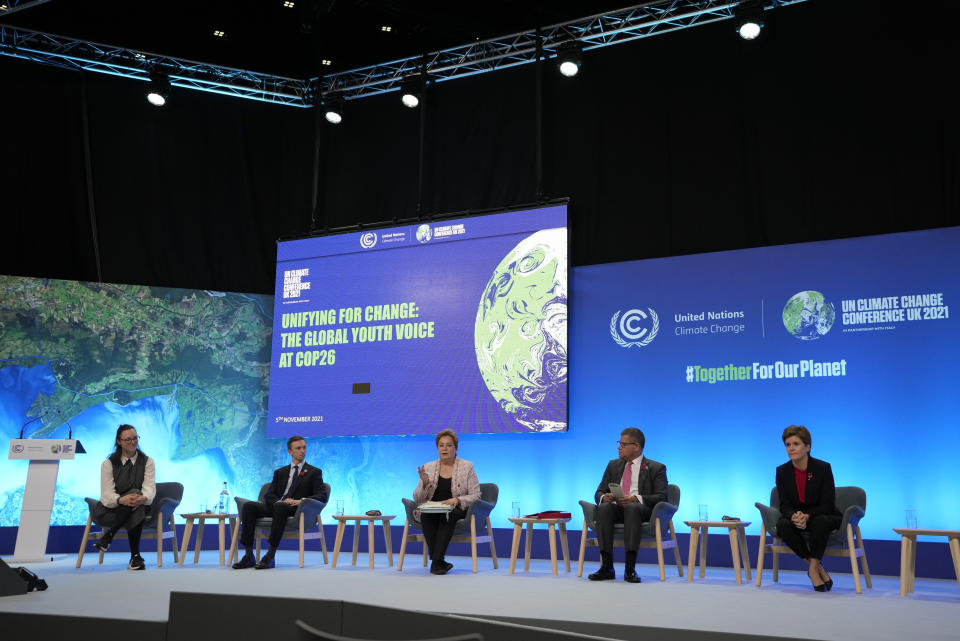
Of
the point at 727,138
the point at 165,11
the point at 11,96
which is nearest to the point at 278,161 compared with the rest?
the point at 165,11

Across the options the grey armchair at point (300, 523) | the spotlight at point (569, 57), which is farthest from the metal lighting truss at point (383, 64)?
the grey armchair at point (300, 523)

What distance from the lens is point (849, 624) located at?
138 inches

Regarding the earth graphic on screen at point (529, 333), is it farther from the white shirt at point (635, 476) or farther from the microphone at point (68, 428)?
the microphone at point (68, 428)

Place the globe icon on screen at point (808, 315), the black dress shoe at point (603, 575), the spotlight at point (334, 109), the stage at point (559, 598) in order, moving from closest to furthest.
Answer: the stage at point (559, 598), the black dress shoe at point (603, 575), the globe icon on screen at point (808, 315), the spotlight at point (334, 109)

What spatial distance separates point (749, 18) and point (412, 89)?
3.10 meters

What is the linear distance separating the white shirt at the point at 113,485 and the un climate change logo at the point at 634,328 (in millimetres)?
3765

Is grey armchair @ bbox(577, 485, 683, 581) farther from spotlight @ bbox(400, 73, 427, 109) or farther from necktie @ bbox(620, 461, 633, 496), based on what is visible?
spotlight @ bbox(400, 73, 427, 109)

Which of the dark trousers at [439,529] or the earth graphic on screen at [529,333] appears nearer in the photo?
the dark trousers at [439,529]

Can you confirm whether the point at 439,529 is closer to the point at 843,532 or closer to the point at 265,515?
the point at 265,515

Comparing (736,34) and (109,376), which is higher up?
(736,34)

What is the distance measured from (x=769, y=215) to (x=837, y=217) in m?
0.51

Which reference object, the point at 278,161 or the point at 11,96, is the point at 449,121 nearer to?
the point at 278,161

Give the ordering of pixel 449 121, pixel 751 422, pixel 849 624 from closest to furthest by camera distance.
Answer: pixel 849 624
pixel 751 422
pixel 449 121

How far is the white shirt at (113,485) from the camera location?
6.00 m
